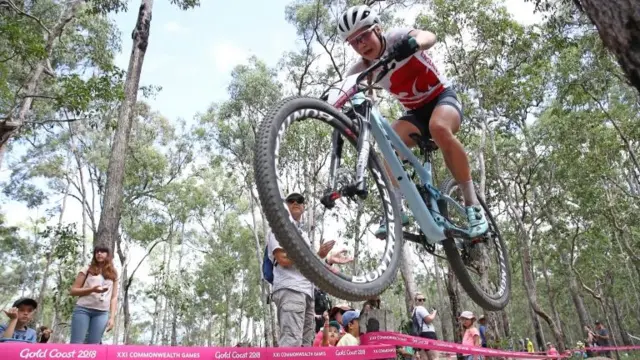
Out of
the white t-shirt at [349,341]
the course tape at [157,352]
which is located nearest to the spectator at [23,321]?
the course tape at [157,352]

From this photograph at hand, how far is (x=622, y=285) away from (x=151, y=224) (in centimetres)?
3759

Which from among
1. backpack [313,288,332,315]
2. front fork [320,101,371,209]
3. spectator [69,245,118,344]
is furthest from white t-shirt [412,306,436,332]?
front fork [320,101,371,209]

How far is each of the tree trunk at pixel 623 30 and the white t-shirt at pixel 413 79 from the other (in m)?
1.54

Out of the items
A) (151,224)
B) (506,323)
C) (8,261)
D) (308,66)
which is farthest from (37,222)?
(506,323)

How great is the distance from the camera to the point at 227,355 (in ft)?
10.6

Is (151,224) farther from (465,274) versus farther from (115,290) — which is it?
(465,274)

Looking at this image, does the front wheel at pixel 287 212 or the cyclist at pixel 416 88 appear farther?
the cyclist at pixel 416 88

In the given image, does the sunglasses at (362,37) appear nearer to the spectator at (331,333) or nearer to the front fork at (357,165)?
the front fork at (357,165)

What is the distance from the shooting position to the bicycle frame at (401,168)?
2729 mm

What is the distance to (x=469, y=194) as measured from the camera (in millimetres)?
3764

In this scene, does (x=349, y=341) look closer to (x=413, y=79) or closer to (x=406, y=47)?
(x=413, y=79)

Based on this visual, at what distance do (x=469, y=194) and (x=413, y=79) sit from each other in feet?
3.76

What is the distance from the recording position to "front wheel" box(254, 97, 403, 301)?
6.63 feet

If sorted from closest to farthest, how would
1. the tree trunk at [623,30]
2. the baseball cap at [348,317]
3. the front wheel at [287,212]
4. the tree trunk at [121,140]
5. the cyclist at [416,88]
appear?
1. the tree trunk at [623,30]
2. the front wheel at [287,212]
3. the cyclist at [416,88]
4. the baseball cap at [348,317]
5. the tree trunk at [121,140]
